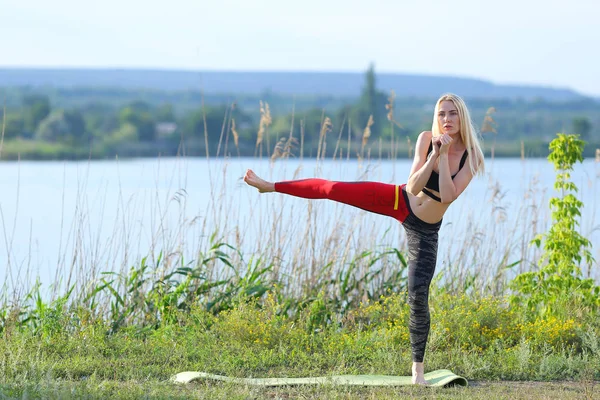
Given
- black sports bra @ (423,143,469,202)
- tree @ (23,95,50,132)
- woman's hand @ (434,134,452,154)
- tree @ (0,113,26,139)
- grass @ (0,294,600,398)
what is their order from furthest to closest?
tree @ (23,95,50,132) < tree @ (0,113,26,139) < grass @ (0,294,600,398) < black sports bra @ (423,143,469,202) < woman's hand @ (434,134,452,154)

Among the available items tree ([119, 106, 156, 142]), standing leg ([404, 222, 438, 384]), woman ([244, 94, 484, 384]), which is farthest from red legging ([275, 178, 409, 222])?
tree ([119, 106, 156, 142])

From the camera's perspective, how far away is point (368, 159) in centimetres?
768

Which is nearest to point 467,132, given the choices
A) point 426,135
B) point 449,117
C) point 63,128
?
point 449,117

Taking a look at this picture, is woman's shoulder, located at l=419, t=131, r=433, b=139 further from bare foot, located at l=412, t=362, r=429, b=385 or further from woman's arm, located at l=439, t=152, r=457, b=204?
bare foot, located at l=412, t=362, r=429, b=385

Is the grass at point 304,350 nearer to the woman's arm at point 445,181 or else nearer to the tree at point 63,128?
the woman's arm at point 445,181

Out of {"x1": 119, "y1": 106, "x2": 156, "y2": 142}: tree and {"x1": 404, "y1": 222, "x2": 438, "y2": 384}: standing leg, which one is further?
{"x1": 119, "y1": 106, "x2": 156, "y2": 142}: tree

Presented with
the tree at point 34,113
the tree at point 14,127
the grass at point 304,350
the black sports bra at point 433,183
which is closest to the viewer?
the black sports bra at point 433,183

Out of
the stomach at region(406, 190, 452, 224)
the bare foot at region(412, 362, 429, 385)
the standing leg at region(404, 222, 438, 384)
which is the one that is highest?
the stomach at region(406, 190, 452, 224)

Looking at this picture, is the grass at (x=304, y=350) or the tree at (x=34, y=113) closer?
the grass at (x=304, y=350)

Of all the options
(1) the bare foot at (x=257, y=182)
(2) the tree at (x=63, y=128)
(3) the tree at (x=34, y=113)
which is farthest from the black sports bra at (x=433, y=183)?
(3) the tree at (x=34, y=113)

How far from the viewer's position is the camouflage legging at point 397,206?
191 inches

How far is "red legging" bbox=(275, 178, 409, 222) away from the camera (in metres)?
4.84

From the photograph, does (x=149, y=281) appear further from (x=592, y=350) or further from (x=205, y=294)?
(x=592, y=350)

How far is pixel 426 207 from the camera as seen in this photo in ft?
15.7
